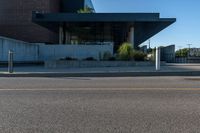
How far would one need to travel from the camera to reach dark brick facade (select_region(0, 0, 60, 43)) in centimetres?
5522

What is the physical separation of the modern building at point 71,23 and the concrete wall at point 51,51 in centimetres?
316

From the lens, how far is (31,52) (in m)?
38.0

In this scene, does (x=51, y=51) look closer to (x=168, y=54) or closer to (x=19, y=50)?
(x=19, y=50)

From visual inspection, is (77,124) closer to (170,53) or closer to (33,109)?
(33,109)

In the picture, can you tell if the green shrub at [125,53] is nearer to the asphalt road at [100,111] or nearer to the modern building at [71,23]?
the modern building at [71,23]

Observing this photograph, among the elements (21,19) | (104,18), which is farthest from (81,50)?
(21,19)

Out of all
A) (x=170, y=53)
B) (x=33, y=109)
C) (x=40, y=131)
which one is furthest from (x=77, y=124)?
(x=170, y=53)

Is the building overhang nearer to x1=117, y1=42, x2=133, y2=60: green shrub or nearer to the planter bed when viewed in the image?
x1=117, y1=42, x2=133, y2=60: green shrub

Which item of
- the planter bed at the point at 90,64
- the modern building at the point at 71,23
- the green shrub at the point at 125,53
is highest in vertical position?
the modern building at the point at 71,23

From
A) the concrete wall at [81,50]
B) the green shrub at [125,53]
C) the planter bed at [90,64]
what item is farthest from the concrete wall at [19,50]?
the green shrub at [125,53]

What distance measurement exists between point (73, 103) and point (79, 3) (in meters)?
53.6

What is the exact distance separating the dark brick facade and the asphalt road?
44805 millimetres

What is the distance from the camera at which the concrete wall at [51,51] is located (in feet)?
116

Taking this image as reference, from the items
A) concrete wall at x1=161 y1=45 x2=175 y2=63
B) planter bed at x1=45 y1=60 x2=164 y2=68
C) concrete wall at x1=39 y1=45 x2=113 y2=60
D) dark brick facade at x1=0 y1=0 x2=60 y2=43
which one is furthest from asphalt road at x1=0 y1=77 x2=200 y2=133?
dark brick facade at x1=0 y1=0 x2=60 y2=43
